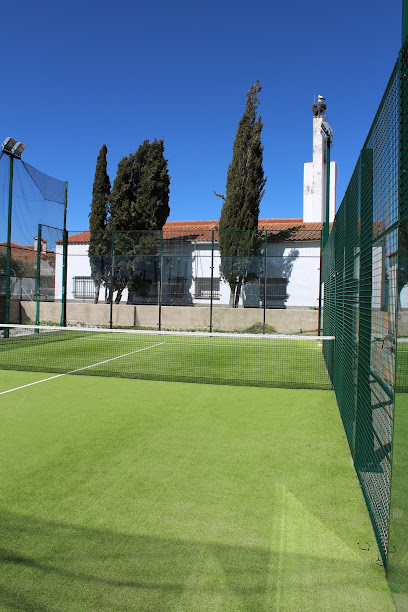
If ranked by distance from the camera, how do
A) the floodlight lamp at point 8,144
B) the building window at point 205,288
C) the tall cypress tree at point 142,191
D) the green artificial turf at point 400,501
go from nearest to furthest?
1. the green artificial turf at point 400,501
2. the floodlight lamp at point 8,144
3. the building window at point 205,288
4. the tall cypress tree at point 142,191

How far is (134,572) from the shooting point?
222 cm

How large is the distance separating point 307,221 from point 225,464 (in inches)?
936

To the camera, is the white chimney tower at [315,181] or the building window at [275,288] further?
the white chimney tower at [315,181]

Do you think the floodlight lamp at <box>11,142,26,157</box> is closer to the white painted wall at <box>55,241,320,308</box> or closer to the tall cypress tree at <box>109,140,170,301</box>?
the white painted wall at <box>55,241,320,308</box>

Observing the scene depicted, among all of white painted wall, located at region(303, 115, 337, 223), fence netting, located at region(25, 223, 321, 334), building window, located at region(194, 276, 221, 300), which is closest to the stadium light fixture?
fence netting, located at region(25, 223, 321, 334)

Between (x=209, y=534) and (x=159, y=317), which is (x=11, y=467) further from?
(x=159, y=317)

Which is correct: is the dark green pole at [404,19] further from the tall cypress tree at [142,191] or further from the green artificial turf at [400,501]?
the tall cypress tree at [142,191]

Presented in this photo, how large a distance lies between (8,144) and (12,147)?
0.12m

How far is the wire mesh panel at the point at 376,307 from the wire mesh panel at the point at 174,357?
3.15 metres

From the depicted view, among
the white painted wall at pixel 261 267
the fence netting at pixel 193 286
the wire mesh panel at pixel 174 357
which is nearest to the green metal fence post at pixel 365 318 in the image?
the wire mesh panel at pixel 174 357

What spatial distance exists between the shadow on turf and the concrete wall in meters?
12.4

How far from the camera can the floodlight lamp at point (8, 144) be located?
12.4 m

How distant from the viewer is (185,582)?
214cm

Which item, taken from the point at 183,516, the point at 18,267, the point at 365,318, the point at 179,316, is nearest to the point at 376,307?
the point at 365,318
